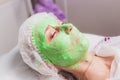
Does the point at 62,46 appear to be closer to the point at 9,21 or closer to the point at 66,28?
the point at 66,28

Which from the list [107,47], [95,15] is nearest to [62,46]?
[107,47]

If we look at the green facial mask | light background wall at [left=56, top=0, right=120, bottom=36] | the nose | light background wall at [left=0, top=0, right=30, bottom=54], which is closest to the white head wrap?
the green facial mask

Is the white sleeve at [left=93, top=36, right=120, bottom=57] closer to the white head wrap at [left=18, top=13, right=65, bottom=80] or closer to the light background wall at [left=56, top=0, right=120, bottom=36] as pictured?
the white head wrap at [left=18, top=13, right=65, bottom=80]

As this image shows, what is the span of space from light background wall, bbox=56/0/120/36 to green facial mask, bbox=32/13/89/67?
84cm

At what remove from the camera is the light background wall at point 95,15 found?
66.9 inches

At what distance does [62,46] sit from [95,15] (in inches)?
36.6

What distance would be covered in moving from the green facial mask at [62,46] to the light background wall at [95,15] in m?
0.84

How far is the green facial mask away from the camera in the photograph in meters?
0.93

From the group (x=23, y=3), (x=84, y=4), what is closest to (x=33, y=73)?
(x=23, y=3)

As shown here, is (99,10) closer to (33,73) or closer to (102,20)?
(102,20)

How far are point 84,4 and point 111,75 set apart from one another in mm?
912

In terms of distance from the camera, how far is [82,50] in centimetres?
94

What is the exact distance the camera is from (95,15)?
69.7 inches

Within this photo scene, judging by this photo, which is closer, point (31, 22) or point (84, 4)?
point (31, 22)
